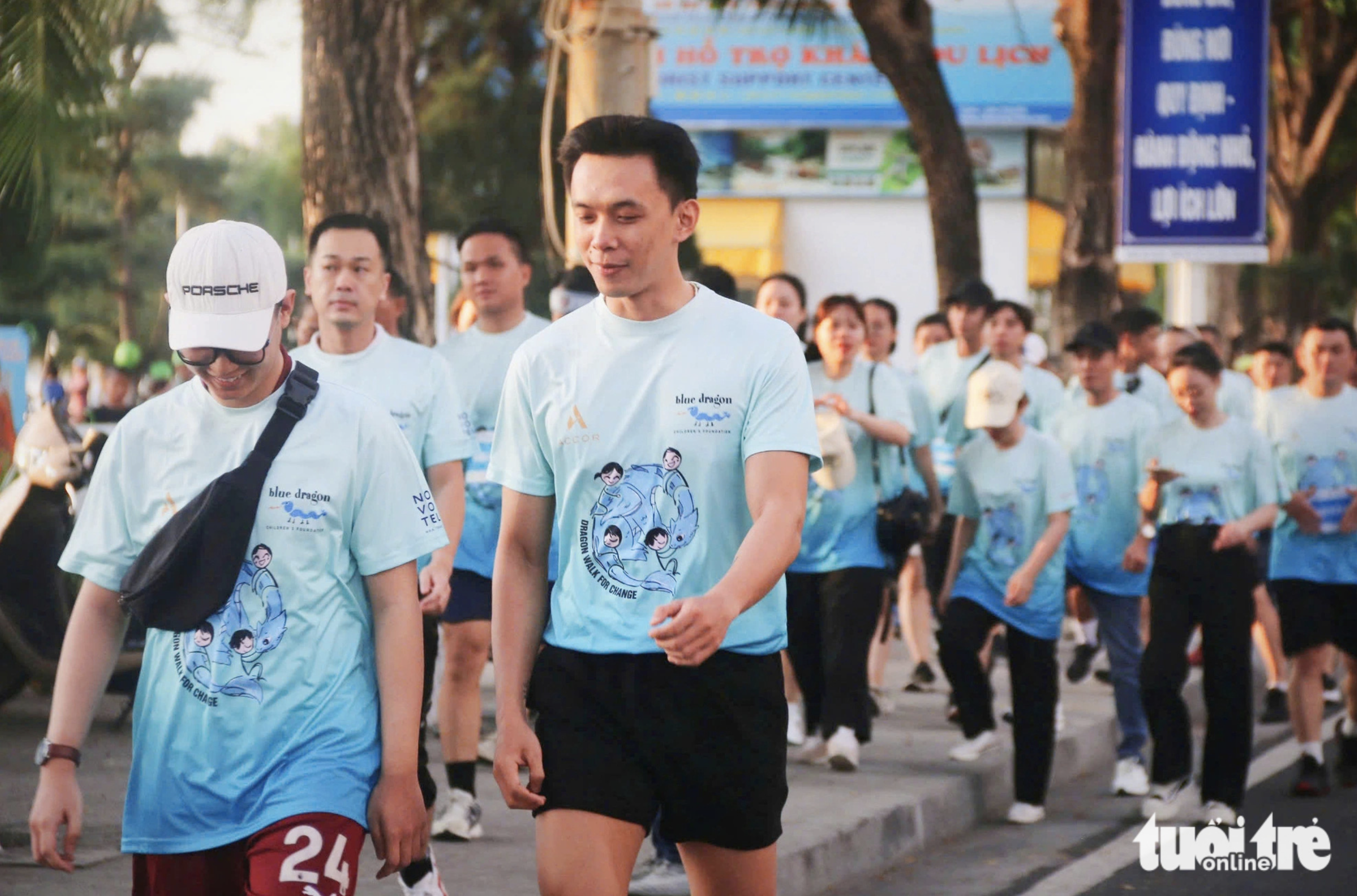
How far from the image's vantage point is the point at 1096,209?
51.4 ft

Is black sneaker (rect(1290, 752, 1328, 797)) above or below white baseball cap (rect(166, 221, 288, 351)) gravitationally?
below

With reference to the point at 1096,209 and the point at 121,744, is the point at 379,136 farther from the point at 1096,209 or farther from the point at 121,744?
the point at 1096,209

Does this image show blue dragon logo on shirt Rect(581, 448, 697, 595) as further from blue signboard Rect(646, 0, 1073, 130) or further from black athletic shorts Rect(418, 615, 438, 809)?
blue signboard Rect(646, 0, 1073, 130)

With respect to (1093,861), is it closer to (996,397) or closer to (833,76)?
(996,397)

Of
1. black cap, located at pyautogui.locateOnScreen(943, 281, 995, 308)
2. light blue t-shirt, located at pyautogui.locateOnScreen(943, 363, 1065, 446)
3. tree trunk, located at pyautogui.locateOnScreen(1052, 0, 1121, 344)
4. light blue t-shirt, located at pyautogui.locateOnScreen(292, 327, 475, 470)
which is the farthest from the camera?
tree trunk, located at pyautogui.locateOnScreen(1052, 0, 1121, 344)

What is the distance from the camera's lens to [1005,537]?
27.0 ft

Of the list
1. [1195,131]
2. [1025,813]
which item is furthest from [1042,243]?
[1025,813]

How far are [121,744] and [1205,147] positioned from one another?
10.3m

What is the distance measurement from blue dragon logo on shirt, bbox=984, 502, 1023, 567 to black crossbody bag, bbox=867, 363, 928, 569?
0.42 metres

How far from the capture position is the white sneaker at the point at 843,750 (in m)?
8.29

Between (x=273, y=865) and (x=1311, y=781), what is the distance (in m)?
6.32

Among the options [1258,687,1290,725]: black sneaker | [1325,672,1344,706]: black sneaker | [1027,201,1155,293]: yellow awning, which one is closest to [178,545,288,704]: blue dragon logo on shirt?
[1258,687,1290,725]: black sneaker

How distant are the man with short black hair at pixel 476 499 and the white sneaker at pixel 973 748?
97.5 inches

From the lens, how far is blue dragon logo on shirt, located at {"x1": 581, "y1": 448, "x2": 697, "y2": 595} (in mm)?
3721
